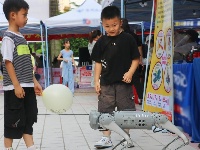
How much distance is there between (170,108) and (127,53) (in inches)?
66.1

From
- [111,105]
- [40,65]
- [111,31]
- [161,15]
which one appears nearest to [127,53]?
[111,31]

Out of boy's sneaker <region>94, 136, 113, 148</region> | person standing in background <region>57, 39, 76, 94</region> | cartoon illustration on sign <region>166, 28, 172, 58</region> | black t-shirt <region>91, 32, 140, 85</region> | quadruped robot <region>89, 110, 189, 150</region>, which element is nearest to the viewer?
quadruped robot <region>89, 110, 189, 150</region>

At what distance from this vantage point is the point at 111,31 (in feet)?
14.2

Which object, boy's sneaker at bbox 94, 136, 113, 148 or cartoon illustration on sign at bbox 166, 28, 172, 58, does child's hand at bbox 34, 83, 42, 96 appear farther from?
cartoon illustration on sign at bbox 166, 28, 172, 58

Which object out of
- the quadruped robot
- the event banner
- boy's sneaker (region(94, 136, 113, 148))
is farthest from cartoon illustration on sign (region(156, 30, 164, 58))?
the quadruped robot

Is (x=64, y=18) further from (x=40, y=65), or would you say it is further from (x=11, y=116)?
(x=11, y=116)

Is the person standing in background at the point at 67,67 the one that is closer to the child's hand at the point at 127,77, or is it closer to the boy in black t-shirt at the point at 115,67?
the boy in black t-shirt at the point at 115,67

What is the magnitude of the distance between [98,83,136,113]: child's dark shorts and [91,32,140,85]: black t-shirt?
0.26 feet

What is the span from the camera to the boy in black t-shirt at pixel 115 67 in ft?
14.6

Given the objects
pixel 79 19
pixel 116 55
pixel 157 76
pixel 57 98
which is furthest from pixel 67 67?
pixel 57 98

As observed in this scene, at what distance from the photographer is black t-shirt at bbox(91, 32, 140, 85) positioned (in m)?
4.45

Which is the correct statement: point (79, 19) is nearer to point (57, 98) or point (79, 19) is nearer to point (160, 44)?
point (160, 44)

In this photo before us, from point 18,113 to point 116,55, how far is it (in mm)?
1303

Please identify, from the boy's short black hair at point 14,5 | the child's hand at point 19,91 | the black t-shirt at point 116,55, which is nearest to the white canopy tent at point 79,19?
the black t-shirt at point 116,55
